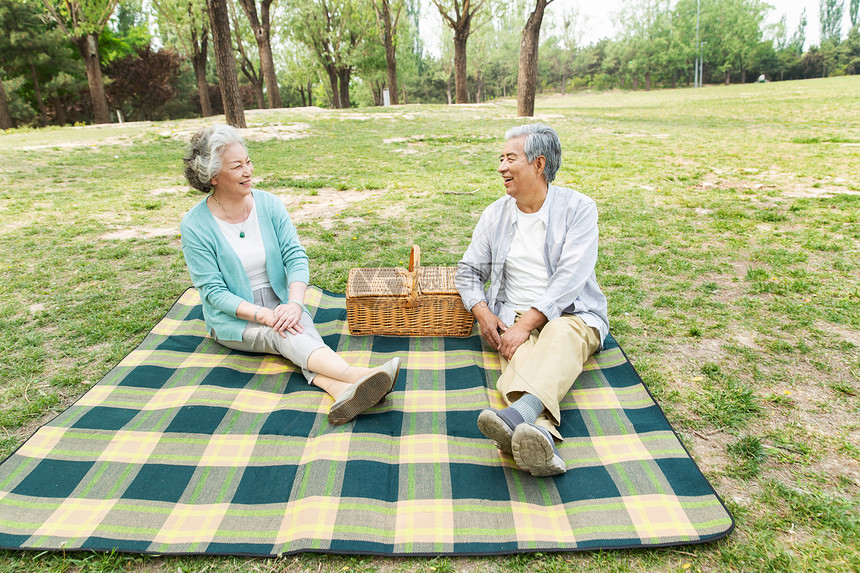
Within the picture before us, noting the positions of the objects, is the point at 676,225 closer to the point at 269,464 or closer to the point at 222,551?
the point at 269,464

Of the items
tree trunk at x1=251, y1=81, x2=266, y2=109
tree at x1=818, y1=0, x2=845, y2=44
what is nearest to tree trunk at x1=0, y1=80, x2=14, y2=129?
tree trunk at x1=251, y1=81, x2=266, y2=109

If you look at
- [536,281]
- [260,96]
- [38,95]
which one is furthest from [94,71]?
[536,281]

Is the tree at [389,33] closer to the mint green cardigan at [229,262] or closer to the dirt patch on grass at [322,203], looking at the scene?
the dirt patch on grass at [322,203]

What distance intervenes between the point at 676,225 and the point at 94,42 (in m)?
24.7

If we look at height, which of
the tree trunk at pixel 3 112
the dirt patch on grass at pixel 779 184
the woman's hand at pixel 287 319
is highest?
the tree trunk at pixel 3 112

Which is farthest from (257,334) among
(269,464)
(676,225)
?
(676,225)

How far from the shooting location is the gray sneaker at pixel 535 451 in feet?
7.22

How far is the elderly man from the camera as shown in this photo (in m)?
2.67

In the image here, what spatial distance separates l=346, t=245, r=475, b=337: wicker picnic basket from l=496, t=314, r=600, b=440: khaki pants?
0.73 metres

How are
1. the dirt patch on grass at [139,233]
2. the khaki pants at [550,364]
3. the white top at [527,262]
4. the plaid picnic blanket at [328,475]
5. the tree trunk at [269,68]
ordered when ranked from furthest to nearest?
the tree trunk at [269,68] < the dirt patch on grass at [139,233] < the white top at [527,262] < the khaki pants at [550,364] < the plaid picnic blanket at [328,475]

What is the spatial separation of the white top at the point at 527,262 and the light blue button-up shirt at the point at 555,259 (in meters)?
0.04

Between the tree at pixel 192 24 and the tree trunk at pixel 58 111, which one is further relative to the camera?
the tree trunk at pixel 58 111

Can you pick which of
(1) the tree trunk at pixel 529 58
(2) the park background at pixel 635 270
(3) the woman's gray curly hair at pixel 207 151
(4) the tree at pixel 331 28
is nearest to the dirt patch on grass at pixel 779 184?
(2) the park background at pixel 635 270

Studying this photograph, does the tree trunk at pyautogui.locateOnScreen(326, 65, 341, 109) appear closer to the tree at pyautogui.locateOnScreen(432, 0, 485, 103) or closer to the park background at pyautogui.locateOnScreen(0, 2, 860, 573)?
the tree at pyautogui.locateOnScreen(432, 0, 485, 103)
